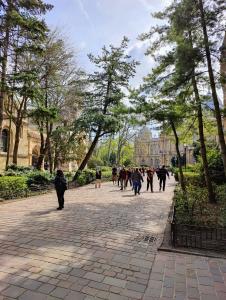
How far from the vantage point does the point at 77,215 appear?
1046 centimetres

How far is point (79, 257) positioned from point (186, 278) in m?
2.10

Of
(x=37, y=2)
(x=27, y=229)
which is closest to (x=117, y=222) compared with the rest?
(x=27, y=229)

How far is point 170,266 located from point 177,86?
26.1 ft

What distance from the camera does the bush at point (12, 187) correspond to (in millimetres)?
14654

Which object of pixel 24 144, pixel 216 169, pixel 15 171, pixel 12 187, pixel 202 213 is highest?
pixel 24 144

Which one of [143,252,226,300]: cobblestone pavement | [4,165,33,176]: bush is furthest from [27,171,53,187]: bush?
[143,252,226,300]: cobblestone pavement

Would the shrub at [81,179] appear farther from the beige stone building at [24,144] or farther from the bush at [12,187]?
the beige stone building at [24,144]

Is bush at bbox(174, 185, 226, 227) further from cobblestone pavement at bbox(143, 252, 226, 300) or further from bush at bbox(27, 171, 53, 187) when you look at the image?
bush at bbox(27, 171, 53, 187)

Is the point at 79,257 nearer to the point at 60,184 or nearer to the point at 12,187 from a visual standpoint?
the point at 60,184

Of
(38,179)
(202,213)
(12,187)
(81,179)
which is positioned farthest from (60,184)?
(81,179)

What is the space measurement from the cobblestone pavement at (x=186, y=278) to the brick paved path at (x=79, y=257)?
0.03m

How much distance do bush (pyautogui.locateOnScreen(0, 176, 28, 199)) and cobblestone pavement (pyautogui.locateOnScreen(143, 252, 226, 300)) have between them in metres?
10.2

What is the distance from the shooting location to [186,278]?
5.26 meters

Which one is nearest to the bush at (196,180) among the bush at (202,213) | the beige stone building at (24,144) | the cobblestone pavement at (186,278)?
the bush at (202,213)
